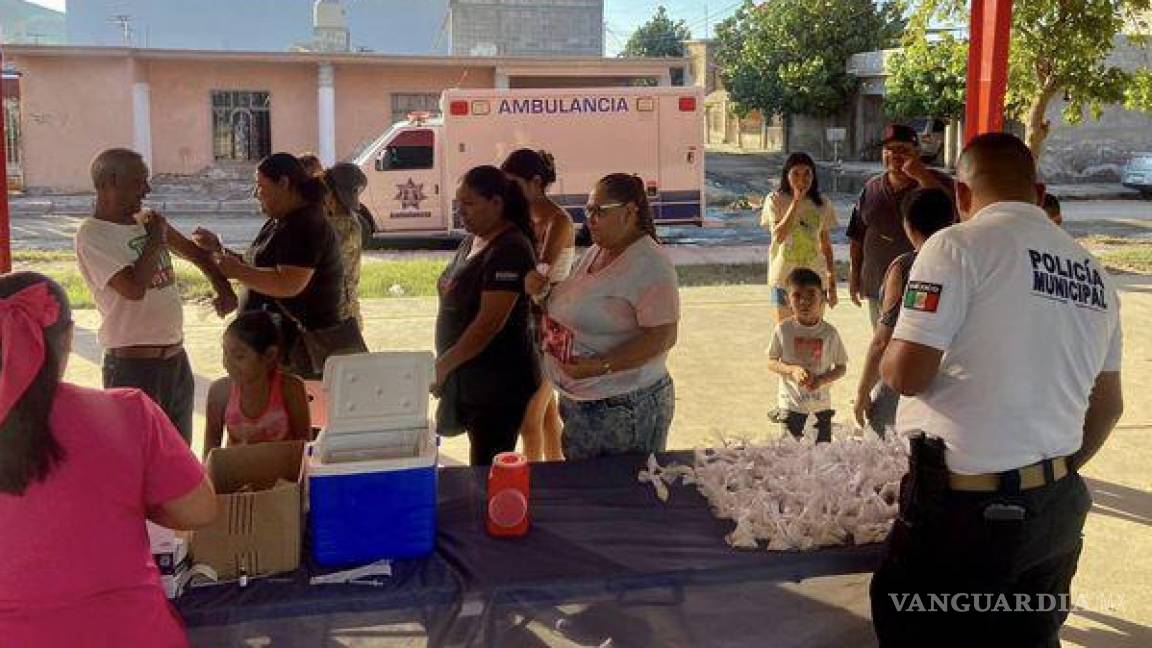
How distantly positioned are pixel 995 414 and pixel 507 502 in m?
1.20

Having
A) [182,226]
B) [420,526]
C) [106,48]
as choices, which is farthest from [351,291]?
[106,48]

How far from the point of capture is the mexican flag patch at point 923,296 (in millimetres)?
2242

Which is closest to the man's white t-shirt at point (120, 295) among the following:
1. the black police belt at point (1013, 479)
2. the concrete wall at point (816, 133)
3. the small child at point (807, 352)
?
the small child at point (807, 352)

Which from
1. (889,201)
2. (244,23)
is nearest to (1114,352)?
(889,201)

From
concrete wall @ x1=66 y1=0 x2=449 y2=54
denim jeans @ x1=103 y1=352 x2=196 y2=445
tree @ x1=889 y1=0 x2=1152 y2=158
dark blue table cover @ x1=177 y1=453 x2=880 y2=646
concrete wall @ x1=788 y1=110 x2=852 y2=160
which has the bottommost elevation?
dark blue table cover @ x1=177 y1=453 x2=880 y2=646

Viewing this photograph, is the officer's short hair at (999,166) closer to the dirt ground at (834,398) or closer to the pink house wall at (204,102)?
the dirt ground at (834,398)

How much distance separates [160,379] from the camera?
3.79 metres

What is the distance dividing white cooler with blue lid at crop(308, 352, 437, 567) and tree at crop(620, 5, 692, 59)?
5265 centimetres

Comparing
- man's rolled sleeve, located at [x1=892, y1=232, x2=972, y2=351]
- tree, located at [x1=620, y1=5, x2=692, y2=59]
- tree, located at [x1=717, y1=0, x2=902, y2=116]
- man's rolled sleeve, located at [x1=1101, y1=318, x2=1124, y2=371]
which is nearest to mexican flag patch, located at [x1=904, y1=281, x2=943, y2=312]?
man's rolled sleeve, located at [x1=892, y1=232, x2=972, y2=351]

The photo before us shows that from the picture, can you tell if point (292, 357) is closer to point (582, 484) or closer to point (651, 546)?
point (582, 484)

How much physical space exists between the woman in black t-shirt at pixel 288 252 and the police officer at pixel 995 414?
2311 millimetres

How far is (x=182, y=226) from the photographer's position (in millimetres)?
19078

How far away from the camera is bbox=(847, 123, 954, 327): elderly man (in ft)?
17.8

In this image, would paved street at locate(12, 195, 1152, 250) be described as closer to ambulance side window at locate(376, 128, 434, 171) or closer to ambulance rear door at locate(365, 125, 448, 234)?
ambulance rear door at locate(365, 125, 448, 234)
